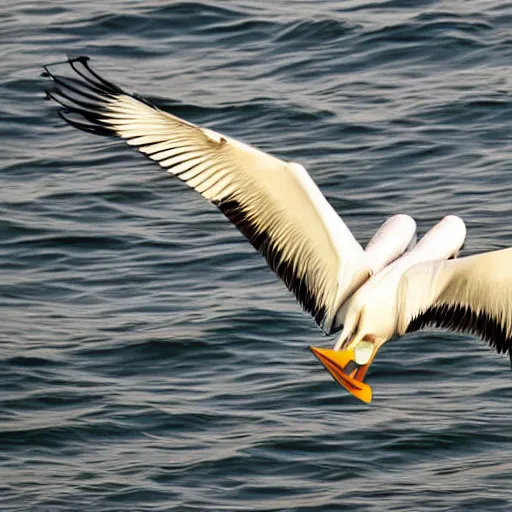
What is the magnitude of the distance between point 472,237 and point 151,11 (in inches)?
270

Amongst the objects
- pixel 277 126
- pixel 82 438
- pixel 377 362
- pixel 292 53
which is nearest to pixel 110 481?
pixel 82 438

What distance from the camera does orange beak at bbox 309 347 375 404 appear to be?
29.0 feet

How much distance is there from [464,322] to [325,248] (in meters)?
0.84

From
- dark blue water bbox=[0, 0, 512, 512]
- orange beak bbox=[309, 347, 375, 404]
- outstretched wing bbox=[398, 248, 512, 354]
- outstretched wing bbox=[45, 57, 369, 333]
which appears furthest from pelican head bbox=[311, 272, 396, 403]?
dark blue water bbox=[0, 0, 512, 512]

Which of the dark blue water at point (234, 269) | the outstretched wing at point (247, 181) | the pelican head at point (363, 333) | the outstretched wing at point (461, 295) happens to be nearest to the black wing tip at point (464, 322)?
the outstretched wing at point (461, 295)

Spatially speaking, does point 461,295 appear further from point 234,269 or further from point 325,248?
point 234,269

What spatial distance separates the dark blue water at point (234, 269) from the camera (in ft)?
36.9

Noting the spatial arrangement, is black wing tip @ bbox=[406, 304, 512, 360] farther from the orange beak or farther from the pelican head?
the orange beak

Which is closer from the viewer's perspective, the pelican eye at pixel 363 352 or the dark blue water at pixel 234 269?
the pelican eye at pixel 363 352

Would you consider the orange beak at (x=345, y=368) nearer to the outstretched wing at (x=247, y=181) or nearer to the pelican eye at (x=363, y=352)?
the pelican eye at (x=363, y=352)

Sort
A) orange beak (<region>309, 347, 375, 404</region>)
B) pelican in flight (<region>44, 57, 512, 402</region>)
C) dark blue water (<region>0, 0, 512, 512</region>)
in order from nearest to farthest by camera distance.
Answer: orange beak (<region>309, 347, 375, 404</region>), pelican in flight (<region>44, 57, 512, 402</region>), dark blue water (<region>0, 0, 512, 512</region>)

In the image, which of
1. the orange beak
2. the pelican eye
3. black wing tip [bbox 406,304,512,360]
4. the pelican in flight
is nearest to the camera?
the orange beak

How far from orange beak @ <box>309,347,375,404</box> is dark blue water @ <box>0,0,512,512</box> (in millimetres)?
1963

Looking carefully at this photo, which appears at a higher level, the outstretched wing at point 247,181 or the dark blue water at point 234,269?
the outstretched wing at point 247,181
